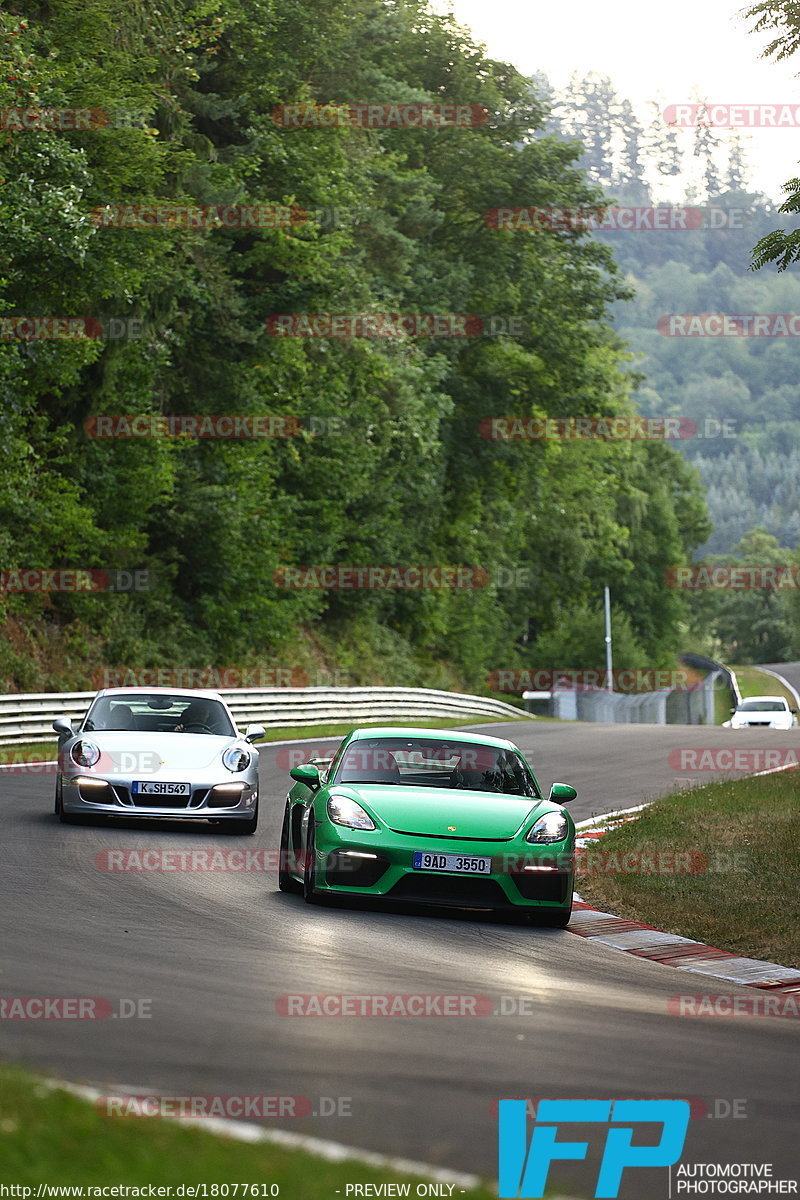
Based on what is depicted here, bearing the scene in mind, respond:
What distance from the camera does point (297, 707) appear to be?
33812 millimetres

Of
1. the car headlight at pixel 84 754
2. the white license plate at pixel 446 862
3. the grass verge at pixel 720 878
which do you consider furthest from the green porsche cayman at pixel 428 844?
the car headlight at pixel 84 754

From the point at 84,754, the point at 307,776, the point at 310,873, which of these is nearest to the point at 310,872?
the point at 310,873

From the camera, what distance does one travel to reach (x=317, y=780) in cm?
1178

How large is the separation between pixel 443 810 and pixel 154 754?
185 inches

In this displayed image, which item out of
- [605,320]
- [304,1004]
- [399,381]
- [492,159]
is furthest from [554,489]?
[304,1004]

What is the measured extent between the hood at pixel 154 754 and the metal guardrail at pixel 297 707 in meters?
9.79

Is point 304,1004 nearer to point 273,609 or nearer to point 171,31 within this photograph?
point 171,31

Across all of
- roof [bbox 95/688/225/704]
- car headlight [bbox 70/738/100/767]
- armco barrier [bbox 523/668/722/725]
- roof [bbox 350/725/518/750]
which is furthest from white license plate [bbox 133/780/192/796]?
armco barrier [bbox 523/668/722/725]

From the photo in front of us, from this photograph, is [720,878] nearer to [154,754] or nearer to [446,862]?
[446,862]

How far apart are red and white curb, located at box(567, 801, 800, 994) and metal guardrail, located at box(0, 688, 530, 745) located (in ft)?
46.9

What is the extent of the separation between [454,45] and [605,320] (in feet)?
35.8

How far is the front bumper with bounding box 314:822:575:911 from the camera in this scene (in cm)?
1079

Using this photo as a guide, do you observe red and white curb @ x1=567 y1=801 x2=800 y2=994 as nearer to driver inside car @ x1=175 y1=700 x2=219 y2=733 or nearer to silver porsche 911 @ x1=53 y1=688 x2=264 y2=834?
silver porsche 911 @ x1=53 y1=688 x2=264 y2=834

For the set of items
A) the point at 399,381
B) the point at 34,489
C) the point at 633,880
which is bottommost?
the point at 633,880
